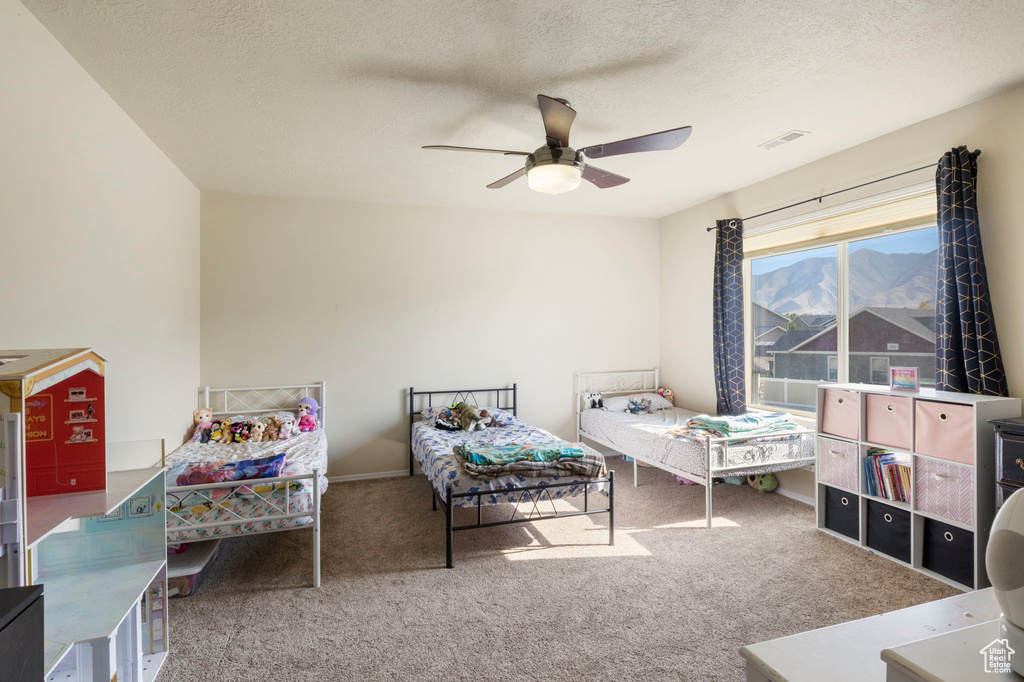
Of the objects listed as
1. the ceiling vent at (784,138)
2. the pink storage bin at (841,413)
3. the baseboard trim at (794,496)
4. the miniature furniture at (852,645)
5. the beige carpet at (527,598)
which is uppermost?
the ceiling vent at (784,138)

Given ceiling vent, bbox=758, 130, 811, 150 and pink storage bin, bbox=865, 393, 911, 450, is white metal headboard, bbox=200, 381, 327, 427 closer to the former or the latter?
ceiling vent, bbox=758, 130, 811, 150

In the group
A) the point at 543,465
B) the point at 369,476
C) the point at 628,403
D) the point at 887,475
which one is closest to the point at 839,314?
the point at 887,475

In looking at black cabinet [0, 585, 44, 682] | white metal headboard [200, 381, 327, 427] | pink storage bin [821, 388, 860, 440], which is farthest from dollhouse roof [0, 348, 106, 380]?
pink storage bin [821, 388, 860, 440]

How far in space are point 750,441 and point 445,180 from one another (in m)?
3.16

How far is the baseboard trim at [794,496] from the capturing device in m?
4.02

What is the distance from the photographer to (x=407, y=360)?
16.3 ft

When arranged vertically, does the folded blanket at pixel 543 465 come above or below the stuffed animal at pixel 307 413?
below

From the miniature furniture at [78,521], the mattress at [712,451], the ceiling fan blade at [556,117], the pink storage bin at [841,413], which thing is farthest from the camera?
the mattress at [712,451]

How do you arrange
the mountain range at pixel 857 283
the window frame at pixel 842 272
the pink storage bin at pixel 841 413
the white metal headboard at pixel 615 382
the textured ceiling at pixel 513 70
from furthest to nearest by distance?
the white metal headboard at pixel 615 382
the window frame at pixel 842 272
the mountain range at pixel 857 283
the pink storage bin at pixel 841 413
the textured ceiling at pixel 513 70

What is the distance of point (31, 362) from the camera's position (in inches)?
52.4

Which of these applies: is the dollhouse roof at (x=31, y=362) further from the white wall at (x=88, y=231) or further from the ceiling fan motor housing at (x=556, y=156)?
the ceiling fan motor housing at (x=556, y=156)

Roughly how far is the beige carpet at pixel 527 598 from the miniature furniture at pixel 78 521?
17.7 inches

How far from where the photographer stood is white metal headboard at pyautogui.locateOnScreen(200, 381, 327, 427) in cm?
445

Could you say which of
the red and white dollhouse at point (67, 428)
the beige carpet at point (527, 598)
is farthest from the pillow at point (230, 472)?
the red and white dollhouse at point (67, 428)
